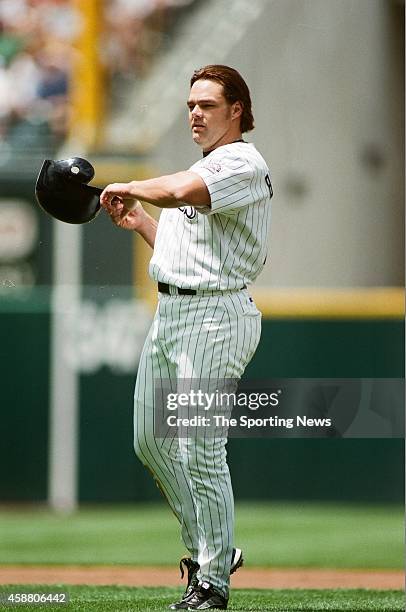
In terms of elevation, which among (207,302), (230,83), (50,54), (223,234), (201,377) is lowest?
(201,377)

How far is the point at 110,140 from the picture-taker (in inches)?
231

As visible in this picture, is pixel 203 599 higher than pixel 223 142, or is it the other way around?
pixel 223 142

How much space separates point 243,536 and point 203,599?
2629 millimetres

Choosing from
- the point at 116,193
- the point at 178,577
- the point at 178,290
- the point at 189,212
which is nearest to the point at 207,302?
the point at 178,290

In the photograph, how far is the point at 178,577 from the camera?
4.18 meters

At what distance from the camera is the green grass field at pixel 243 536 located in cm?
497

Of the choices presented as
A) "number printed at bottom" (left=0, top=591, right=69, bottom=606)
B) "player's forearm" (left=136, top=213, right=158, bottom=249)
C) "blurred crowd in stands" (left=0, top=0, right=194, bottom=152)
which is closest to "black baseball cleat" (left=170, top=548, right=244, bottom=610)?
"number printed at bottom" (left=0, top=591, right=69, bottom=606)

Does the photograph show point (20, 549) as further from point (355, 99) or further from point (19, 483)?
point (355, 99)

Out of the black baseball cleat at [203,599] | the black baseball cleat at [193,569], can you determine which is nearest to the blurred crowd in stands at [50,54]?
the black baseball cleat at [193,569]

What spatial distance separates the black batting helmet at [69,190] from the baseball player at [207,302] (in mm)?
95

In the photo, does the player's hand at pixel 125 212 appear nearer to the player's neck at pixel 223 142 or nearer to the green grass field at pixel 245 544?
the player's neck at pixel 223 142

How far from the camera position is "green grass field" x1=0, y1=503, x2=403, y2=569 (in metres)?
4.97

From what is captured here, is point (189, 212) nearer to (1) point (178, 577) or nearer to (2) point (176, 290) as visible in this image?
(2) point (176, 290)

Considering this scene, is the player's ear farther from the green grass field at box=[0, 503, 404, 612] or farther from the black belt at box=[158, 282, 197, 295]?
the green grass field at box=[0, 503, 404, 612]
